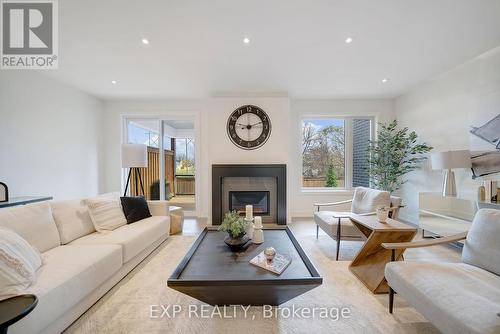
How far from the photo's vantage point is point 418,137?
418 centimetres

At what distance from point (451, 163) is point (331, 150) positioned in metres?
2.28

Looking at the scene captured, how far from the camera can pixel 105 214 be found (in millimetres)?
2609

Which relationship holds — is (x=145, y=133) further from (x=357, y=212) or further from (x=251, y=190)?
(x=357, y=212)

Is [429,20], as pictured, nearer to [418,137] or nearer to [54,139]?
[418,137]

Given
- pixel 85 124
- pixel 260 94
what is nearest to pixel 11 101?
pixel 85 124

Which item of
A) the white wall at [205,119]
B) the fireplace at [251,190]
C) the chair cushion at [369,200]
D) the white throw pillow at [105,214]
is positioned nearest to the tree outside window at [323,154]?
the white wall at [205,119]

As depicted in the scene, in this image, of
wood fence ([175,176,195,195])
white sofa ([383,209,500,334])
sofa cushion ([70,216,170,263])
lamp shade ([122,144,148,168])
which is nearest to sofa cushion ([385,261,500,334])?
white sofa ([383,209,500,334])

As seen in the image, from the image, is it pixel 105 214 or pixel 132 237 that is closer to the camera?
pixel 132 237

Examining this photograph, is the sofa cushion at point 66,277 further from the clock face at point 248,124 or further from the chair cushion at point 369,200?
the chair cushion at point 369,200

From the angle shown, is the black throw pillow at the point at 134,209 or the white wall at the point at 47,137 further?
the white wall at the point at 47,137

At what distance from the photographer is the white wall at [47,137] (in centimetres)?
306

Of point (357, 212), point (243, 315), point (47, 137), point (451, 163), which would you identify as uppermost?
point (47, 137)

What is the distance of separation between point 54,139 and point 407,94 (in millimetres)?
6606

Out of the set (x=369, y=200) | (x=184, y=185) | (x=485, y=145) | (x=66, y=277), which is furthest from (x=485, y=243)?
(x=184, y=185)
